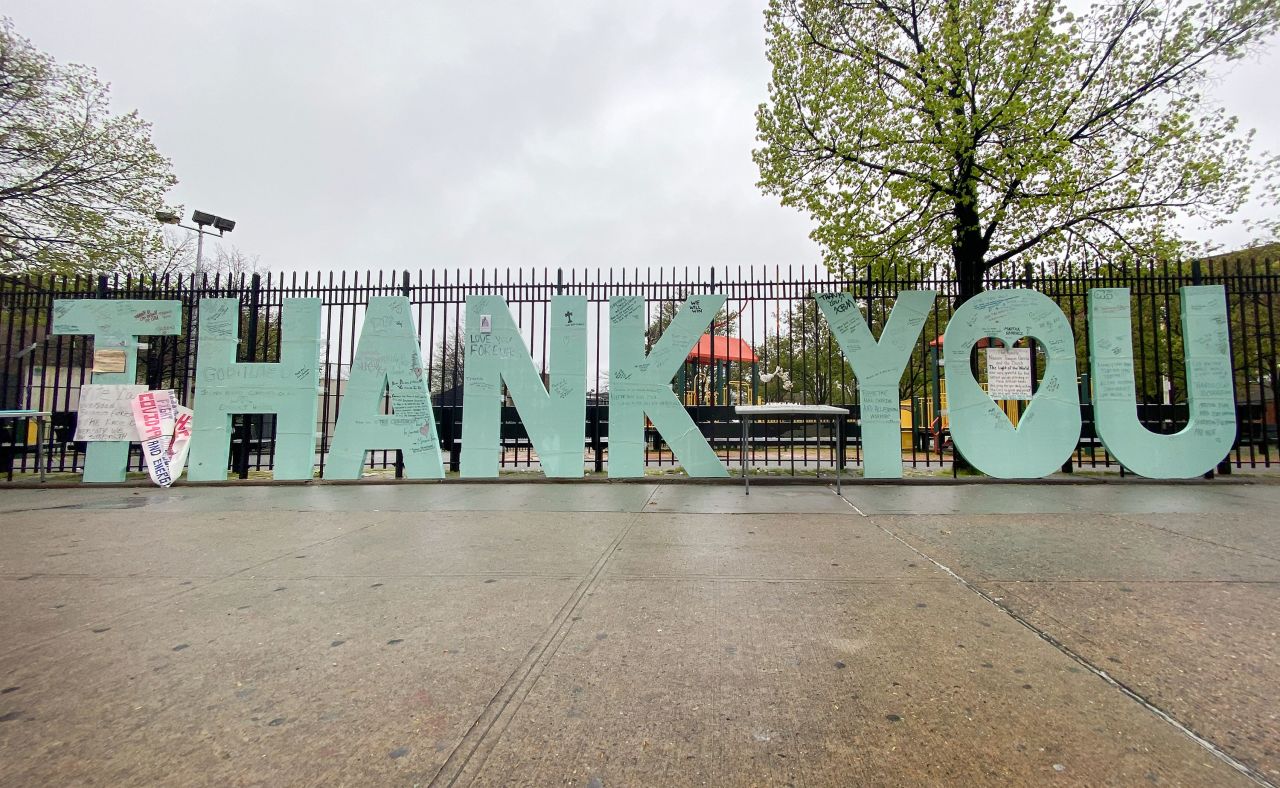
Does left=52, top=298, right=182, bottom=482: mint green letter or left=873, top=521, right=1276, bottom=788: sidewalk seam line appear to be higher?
left=52, top=298, right=182, bottom=482: mint green letter

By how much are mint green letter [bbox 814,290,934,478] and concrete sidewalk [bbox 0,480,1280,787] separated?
3.62 meters

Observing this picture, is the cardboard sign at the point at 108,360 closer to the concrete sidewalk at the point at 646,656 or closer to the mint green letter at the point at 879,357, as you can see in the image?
the concrete sidewalk at the point at 646,656

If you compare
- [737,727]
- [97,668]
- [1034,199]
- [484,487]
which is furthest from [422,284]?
[1034,199]

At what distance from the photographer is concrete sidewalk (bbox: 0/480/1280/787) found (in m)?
1.78

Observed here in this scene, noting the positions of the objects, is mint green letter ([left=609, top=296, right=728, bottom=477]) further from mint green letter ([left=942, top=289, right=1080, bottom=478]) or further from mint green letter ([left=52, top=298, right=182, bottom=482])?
mint green letter ([left=52, top=298, right=182, bottom=482])

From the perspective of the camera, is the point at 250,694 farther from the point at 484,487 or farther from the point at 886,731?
the point at 484,487

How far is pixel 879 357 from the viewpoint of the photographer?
881 centimetres

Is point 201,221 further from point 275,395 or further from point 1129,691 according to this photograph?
point 1129,691

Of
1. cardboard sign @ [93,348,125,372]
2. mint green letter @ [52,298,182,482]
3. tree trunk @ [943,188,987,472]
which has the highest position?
tree trunk @ [943,188,987,472]

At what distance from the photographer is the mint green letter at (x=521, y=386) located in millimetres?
8930

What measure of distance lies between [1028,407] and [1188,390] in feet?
7.83

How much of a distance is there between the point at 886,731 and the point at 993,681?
662 mm

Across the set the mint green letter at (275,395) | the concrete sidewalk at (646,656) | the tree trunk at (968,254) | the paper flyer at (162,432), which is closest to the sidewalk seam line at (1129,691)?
the concrete sidewalk at (646,656)

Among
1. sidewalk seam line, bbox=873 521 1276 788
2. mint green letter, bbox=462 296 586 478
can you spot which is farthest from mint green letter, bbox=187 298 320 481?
sidewalk seam line, bbox=873 521 1276 788
